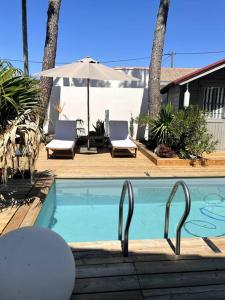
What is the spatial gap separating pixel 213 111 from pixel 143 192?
22.2ft

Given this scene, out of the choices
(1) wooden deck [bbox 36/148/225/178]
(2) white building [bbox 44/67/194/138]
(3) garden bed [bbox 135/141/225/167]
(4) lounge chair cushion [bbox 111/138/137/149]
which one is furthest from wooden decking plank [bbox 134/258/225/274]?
(2) white building [bbox 44/67/194/138]

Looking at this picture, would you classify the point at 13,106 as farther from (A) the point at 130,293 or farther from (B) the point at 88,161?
(B) the point at 88,161

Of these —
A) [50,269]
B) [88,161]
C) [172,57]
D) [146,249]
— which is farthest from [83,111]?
[172,57]

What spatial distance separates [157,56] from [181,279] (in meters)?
10.7

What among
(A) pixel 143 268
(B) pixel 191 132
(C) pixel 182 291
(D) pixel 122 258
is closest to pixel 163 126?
(B) pixel 191 132

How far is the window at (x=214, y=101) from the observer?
12859 mm

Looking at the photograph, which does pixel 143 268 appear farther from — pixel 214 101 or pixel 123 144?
pixel 214 101

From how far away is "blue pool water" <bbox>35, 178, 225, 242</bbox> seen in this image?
5801 mm

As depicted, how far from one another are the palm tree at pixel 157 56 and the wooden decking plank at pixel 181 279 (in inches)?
388

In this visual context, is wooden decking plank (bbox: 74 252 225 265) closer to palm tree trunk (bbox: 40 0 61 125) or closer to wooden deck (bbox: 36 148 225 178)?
wooden deck (bbox: 36 148 225 178)

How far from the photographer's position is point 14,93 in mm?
4691

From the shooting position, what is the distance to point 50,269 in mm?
2217

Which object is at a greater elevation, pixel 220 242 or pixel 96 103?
pixel 96 103

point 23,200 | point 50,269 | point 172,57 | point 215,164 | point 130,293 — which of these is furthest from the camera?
point 172,57
